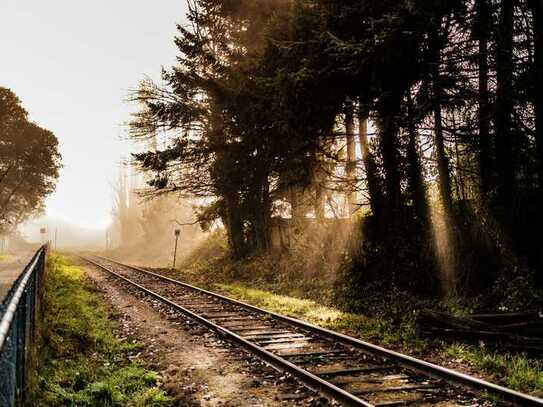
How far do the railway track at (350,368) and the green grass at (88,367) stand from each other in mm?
1986

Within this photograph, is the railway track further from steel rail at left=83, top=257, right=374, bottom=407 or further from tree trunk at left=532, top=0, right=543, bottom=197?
tree trunk at left=532, top=0, right=543, bottom=197

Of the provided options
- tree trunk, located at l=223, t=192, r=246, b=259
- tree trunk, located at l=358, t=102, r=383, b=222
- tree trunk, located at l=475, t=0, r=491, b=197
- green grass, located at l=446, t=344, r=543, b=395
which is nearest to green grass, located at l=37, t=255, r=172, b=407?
green grass, located at l=446, t=344, r=543, b=395

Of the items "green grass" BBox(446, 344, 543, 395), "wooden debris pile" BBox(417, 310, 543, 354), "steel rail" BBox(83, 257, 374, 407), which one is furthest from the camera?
"wooden debris pile" BBox(417, 310, 543, 354)

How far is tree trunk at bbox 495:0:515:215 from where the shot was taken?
1166 cm

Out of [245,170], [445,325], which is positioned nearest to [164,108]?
[245,170]

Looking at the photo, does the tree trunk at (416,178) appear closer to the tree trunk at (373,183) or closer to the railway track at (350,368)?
the tree trunk at (373,183)

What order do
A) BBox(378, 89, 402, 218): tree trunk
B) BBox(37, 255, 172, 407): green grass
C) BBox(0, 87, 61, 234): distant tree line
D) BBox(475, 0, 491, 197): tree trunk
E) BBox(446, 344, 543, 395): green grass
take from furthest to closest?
BBox(0, 87, 61, 234): distant tree line
BBox(378, 89, 402, 218): tree trunk
BBox(475, 0, 491, 197): tree trunk
BBox(446, 344, 543, 395): green grass
BBox(37, 255, 172, 407): green grass

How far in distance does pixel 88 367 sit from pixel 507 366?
21.1 ft

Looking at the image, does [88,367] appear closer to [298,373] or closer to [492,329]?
[298,373]

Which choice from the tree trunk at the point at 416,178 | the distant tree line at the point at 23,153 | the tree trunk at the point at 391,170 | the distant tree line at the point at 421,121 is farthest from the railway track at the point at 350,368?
the distant tree line at the point at 23,153

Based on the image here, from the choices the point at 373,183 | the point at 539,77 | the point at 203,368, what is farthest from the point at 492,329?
the point at 373,183

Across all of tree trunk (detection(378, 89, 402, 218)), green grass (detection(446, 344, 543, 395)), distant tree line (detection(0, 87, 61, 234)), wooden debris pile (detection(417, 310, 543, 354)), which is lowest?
green grass (detection(446, 344, 543, 395))

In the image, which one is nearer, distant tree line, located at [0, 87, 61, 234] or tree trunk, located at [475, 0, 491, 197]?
tree trunk, located at [475, 0, 491, 197]

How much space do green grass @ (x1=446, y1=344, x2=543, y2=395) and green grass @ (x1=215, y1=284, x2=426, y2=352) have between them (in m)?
0.78
